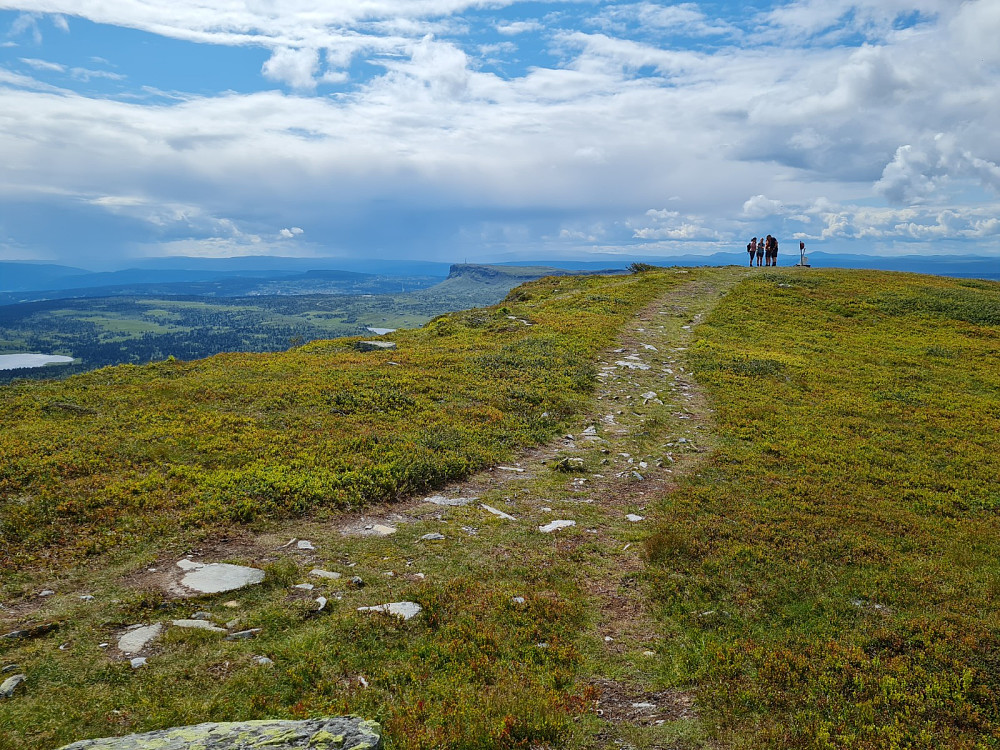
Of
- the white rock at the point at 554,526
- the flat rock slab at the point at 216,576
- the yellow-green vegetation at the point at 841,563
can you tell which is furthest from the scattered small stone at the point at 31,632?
the yellow-green vegetation at the point at 841,563

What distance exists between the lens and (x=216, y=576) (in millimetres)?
10094

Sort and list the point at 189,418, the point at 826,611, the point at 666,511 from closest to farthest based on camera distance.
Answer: the point at 826,611 → the point at 666,511 → the point at 189,418

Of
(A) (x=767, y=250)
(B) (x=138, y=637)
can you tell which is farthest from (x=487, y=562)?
(A) (x=767, y=250)

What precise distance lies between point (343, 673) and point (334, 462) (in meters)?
7.83

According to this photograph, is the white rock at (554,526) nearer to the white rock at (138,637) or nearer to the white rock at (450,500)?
the white rock at (450,500)

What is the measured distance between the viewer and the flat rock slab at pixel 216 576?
970 cm

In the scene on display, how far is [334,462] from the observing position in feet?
49.3

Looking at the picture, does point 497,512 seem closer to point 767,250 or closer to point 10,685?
point 10,685

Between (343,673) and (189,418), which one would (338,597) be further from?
(189,418)

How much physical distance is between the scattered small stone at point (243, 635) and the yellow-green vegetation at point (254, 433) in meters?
4.20

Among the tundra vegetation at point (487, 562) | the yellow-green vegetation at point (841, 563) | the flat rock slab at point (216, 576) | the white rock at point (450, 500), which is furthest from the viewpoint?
the white rock at point (450, 500)

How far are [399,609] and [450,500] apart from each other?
16.8ft

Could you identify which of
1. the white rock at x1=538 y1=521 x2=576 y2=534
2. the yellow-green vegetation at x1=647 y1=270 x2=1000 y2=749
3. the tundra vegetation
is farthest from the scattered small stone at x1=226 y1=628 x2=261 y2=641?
the yellow-green vegetation at x1=647 y1=270 x2=1000 y2=749

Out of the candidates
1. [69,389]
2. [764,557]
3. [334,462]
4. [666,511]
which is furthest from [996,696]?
[69,389]
